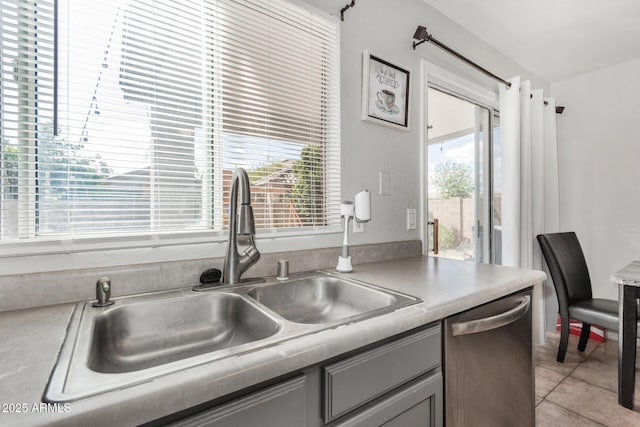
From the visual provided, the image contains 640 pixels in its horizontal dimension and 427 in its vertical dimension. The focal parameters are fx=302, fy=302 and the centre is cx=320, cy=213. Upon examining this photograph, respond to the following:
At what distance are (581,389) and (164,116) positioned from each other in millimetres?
2817

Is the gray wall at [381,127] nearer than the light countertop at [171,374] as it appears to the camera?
No

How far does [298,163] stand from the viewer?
140 cm

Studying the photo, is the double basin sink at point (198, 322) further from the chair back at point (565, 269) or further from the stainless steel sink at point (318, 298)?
the chair back at point (565, 269)

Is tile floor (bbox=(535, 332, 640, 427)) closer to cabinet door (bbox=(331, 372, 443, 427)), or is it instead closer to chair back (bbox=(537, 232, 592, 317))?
chair back (bbox=(537, 232, 592, 317))

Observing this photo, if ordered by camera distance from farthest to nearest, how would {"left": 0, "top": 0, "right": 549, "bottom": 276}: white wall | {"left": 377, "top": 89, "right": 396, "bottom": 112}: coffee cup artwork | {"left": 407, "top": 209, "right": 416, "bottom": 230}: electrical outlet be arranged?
{"left": 407, "top": 209, "right": 416, "bottom": 230}: electrical outlet → {"left": 377, "top": 89, "right": 396, "bottom": 112}: coffee cup artwork → {"left": 0, "top": 0, "right": 549, "bottom": 276}: white wall

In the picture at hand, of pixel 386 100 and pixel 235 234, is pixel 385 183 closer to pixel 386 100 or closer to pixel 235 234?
pixel 386 100

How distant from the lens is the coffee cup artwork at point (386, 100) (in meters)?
1.63

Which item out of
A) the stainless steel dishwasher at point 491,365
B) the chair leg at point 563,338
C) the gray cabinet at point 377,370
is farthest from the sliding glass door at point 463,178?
the gray cabinet at point 377,370

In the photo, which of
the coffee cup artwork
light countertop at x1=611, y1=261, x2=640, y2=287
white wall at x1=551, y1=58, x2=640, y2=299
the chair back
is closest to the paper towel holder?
the coffee cup artwork

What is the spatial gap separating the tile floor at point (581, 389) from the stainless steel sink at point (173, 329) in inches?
70.8

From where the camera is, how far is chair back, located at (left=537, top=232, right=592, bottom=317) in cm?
222

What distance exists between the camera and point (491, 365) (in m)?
1.04

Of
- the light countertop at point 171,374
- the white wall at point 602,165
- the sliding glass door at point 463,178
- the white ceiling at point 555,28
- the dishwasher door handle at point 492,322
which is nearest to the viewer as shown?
the light countertop at point 171,374

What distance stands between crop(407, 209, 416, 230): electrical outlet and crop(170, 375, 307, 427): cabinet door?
1.33 metres
